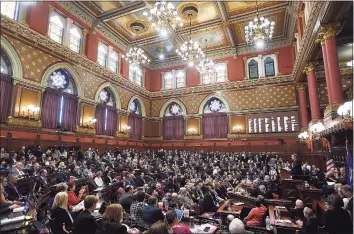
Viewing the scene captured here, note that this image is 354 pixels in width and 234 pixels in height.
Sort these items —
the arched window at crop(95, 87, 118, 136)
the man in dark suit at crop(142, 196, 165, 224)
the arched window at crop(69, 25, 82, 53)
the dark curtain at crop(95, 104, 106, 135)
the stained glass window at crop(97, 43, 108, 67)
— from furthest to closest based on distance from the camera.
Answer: the stained glass window at crop(97, 43, 108, 67)
the arched window at crop(95, 87, 118, 136)
the dark curtain at crop(95, 104, 106, 135)
the arched window at crop(69, 25, 82, 53)
the man in dark suit at crop(142, 196, 165, 224)

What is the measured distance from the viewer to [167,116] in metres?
21.1

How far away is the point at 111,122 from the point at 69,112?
12.3ft

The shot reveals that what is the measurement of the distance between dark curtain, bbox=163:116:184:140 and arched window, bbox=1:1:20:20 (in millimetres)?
13452

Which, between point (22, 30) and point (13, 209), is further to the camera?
point (22, 30)

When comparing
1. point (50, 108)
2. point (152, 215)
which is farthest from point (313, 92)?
point (50, 108)

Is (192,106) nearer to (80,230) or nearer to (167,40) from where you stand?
(167,40)

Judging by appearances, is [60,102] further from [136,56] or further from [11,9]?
[136,56]

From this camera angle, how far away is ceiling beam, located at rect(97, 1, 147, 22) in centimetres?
1312

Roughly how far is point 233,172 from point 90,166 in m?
6.97

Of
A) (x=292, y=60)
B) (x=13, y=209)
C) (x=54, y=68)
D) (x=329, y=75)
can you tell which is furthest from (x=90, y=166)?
(x=292, y=60)

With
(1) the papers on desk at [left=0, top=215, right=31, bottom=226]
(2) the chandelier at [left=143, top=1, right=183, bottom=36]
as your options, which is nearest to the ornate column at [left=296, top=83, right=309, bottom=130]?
(2) the chandelier at [left=143, top=1, right=183, bottom=36]

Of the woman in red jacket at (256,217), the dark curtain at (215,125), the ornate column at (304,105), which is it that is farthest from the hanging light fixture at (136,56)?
the woman in red jacket at (256,217)

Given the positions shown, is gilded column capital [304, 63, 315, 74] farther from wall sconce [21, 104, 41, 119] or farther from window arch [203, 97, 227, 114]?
wall sconce [21, 104, 41, 119]

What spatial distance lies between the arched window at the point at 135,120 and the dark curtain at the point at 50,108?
681cm
